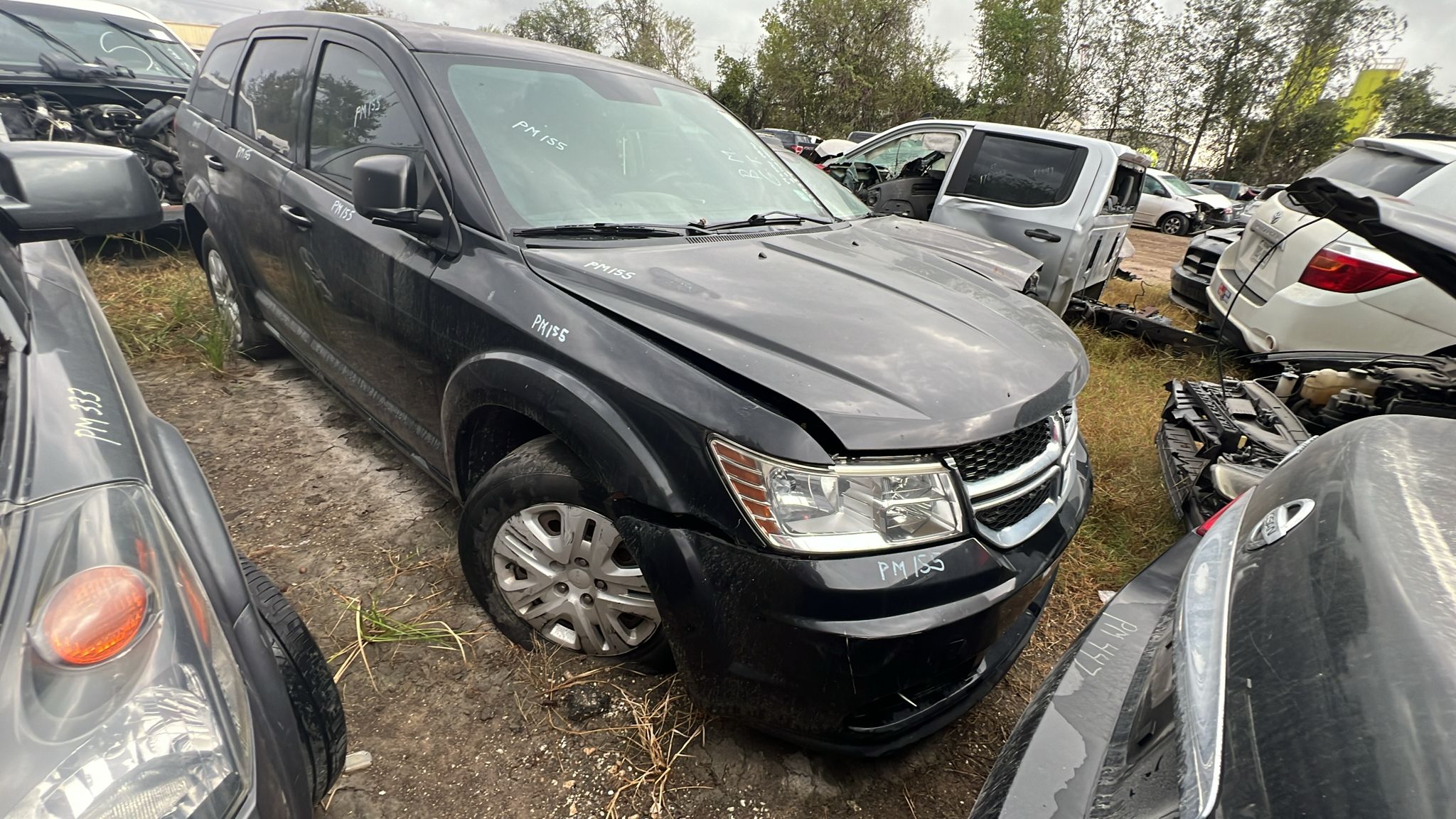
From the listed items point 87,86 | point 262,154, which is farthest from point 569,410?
point 87,86

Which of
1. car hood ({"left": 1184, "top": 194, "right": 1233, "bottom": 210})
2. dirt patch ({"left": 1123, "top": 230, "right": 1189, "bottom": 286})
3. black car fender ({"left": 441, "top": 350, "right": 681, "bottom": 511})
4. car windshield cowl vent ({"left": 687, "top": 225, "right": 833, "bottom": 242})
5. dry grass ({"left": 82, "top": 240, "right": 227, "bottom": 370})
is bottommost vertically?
dirt patch ({"left": 1123, "top": 230, "right": 1189, "bottom": 286})

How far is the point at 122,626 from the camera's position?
78 cm

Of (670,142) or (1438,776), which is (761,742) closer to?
(1438,776)

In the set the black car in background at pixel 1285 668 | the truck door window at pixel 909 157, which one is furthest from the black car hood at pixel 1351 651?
the truck door window at pixel 909 157

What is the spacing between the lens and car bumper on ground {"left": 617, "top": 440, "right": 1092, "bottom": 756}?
1.39 meters

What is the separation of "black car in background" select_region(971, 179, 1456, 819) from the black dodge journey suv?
1.04ft

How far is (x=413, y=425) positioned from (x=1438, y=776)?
8.16 ft

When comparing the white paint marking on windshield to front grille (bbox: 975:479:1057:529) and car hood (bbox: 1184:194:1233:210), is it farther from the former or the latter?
car hood (bbox: 1184:194:1233:210)

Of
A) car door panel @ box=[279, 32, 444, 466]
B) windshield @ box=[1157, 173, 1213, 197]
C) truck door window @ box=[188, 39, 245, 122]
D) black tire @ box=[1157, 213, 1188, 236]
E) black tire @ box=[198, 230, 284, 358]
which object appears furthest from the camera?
windshield @ box=[1157, 173, 1213, 197]

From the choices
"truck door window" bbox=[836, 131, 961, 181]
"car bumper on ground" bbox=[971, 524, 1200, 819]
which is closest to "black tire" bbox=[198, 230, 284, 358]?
"car bumper on ground" bbox=[971, 524, 1200, 819]

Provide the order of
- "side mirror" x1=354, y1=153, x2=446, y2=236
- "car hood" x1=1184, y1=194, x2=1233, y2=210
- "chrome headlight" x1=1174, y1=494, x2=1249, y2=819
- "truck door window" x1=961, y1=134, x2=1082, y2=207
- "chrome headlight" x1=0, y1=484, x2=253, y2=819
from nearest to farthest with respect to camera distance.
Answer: "chrome headlight" x1=0, y1=484, x2=253, y2=819, "chrome headlight" x1=1174, y1=494, x2=1249, y2=819, "side mirror" x1=354, y1=153, x2=446, y2=236, "truck door window" x1=961, y1=134, x2=1082, y2=207, "car hood" x1=1184, y1=194, x2=1233, y2=210

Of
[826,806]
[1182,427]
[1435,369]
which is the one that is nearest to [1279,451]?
[1182,427]

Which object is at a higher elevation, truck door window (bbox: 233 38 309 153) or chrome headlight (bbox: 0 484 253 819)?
truck door window (bbox: 233 38 309 153)

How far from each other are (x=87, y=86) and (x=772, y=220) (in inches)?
237
